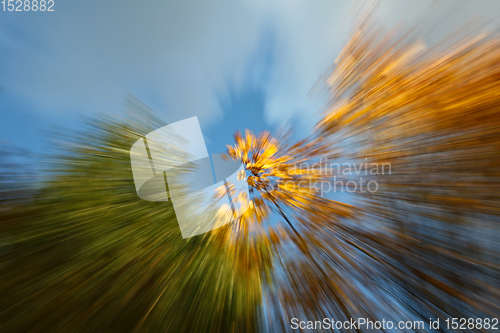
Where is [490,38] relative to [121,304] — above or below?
above

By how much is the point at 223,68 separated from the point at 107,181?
0.62 metres

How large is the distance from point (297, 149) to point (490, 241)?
56 cm

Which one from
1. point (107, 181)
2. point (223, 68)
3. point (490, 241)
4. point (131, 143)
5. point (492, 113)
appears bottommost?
point (490, 241)

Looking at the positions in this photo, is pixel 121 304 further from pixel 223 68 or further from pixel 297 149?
pixel 223 68

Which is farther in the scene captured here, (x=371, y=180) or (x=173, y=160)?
(x=173, y=160)

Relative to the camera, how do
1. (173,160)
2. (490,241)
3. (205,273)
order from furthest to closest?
(173,160)
(205,273)
(490,241)

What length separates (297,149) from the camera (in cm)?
78

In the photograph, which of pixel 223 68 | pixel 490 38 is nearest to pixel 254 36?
pixel 223 68

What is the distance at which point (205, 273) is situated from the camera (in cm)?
63

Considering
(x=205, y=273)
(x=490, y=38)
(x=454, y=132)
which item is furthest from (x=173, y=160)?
(x=490, y=38)

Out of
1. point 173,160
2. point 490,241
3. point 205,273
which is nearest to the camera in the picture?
point 490,241

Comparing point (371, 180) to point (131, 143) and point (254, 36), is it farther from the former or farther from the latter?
point (131, 143)

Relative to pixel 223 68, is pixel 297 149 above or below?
below


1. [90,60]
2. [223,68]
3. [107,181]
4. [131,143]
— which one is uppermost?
[90,60]
